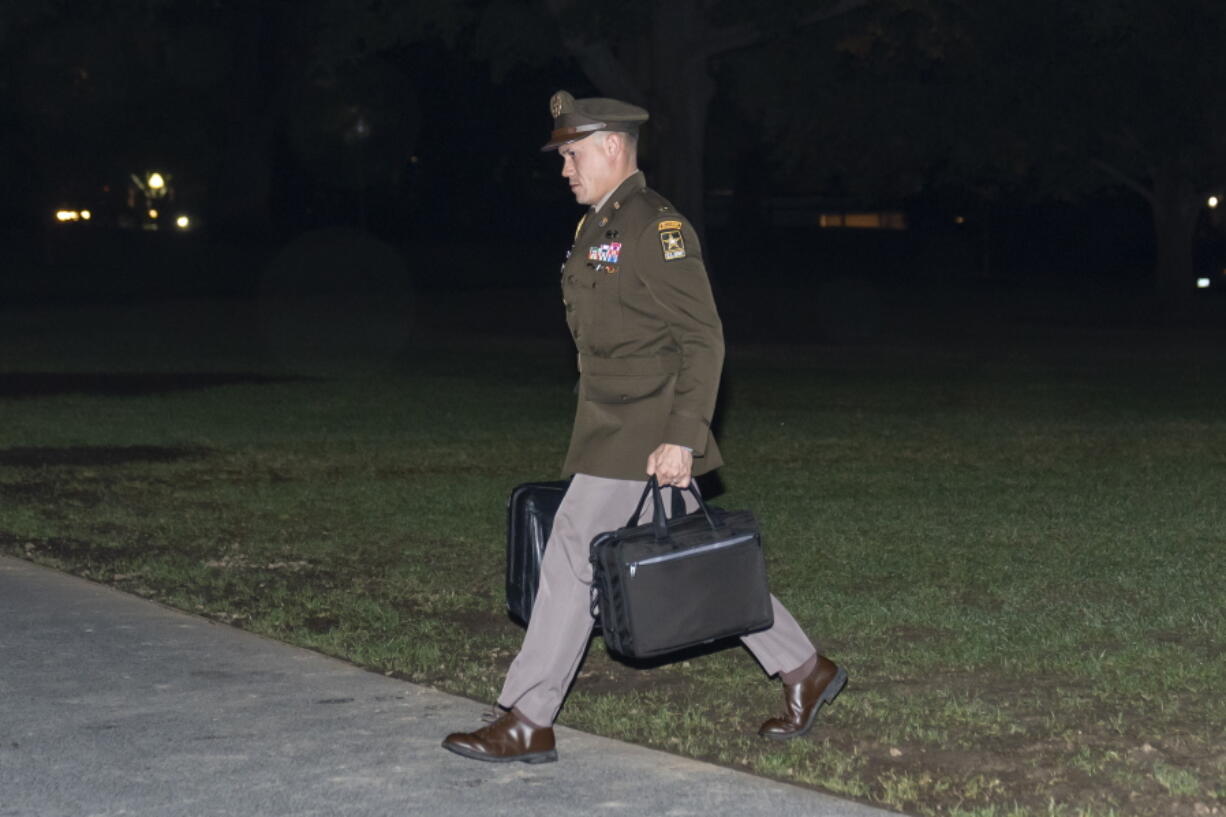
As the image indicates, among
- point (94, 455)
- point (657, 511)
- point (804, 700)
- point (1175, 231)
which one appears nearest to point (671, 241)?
point (657, 511)

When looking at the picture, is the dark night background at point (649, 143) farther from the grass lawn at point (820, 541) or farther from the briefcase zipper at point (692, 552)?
the briefcase zipper at point (692, 552)

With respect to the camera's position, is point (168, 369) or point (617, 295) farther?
point (168, 369)

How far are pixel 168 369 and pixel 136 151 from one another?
39.4 meters

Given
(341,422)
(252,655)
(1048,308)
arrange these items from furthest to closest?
1. (1048,308)
2. (341,422)
3. (252,655)

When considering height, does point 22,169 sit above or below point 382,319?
above

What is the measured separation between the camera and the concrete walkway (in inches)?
194

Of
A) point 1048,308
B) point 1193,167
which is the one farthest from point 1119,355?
point 1193,167

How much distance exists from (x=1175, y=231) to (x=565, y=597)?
4288cm

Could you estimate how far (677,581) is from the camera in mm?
5160

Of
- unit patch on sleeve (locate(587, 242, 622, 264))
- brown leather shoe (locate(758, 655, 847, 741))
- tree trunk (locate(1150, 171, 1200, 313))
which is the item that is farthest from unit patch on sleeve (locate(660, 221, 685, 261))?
tree trunk (locate(1150, 171, 1200, 313))

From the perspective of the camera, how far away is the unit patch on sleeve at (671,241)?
5.11 metres

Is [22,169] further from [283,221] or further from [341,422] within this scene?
[341,422]

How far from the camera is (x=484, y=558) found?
920cm

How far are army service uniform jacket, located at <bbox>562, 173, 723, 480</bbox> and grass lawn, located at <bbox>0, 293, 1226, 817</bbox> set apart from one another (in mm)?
961
